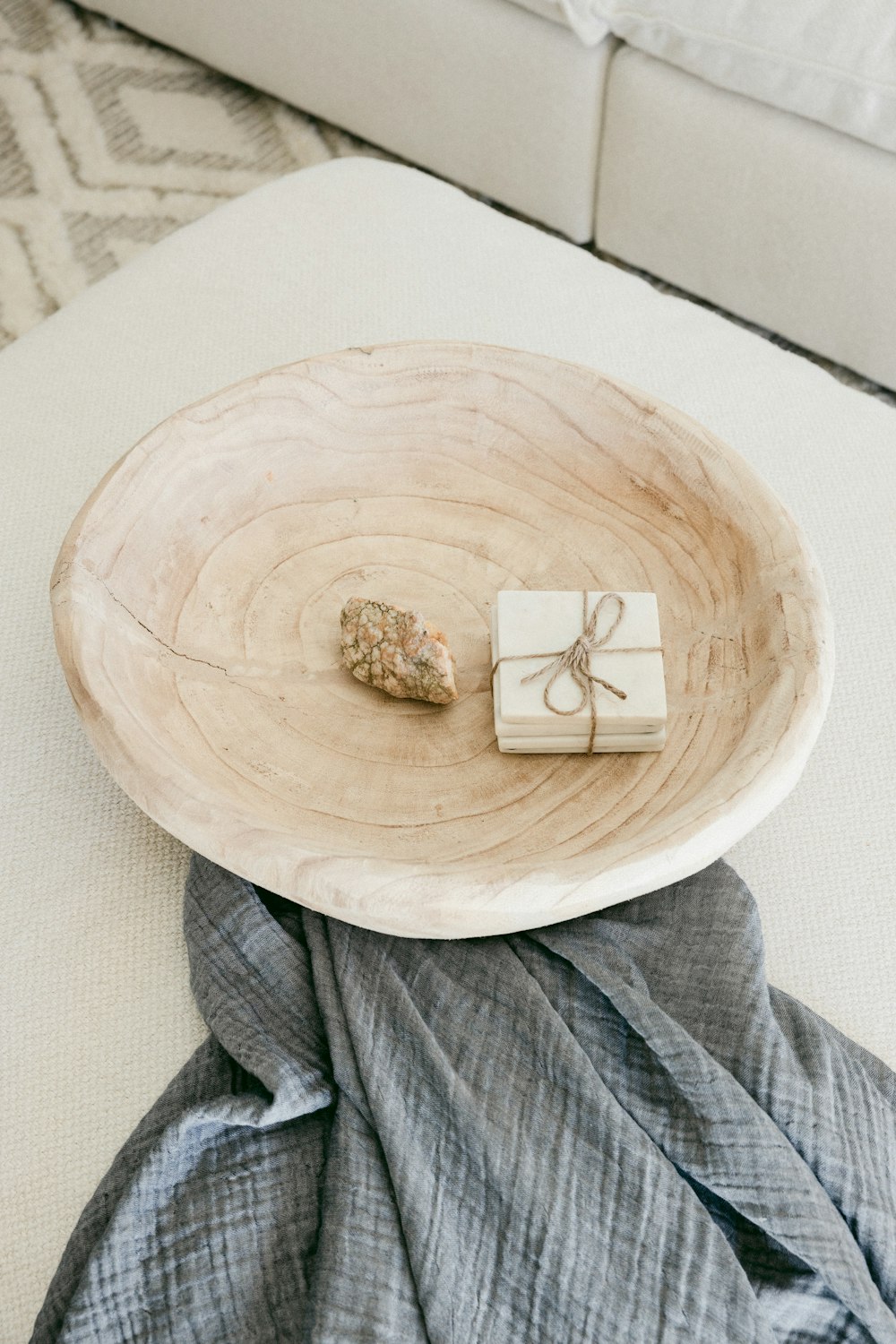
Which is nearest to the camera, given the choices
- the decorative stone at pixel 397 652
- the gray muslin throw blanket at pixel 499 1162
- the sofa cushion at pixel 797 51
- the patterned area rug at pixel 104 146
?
the gray muslin throw blanket at pixel 499 1162

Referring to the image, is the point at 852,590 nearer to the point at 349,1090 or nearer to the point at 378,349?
the point at 378,349

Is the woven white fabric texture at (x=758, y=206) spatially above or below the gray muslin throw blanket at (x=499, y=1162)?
above

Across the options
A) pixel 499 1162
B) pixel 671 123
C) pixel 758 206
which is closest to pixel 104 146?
pixel 671 123

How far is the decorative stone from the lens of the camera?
61 centimetres

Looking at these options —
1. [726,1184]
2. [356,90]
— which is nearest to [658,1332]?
[726,1184]

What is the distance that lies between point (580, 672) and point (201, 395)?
46 cm

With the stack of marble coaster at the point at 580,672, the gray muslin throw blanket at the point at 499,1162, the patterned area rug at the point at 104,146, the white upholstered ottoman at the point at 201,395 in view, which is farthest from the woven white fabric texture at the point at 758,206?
the gray muslin throw blanket at the point at 499,1162

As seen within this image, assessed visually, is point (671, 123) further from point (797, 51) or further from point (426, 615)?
point (426, 615)

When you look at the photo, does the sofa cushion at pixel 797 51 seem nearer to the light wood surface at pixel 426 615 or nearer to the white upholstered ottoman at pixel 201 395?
the white upholstered ottoman at pixel 201 395

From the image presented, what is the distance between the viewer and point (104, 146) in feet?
5.67

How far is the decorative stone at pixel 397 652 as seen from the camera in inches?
24.0

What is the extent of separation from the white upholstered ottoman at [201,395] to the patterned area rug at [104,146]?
1.94 feet

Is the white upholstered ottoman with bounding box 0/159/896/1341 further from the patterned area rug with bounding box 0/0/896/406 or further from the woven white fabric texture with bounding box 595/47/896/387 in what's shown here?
the patterned area rug with bounding box 0/0/896/406

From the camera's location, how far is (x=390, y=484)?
735mm
